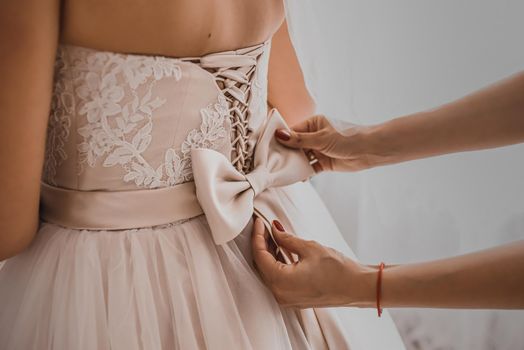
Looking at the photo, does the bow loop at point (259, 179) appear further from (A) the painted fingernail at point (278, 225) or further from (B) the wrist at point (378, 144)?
(B) the wrist at point (378, 144)

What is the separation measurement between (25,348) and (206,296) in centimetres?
24

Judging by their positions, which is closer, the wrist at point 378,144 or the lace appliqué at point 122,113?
the lace appliqué at point 122,113

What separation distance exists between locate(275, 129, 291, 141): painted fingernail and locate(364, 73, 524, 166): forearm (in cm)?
13

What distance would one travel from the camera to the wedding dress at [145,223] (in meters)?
0.69

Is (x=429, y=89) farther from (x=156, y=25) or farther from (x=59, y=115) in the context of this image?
(x=59, y=115)

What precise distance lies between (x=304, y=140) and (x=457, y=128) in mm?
241

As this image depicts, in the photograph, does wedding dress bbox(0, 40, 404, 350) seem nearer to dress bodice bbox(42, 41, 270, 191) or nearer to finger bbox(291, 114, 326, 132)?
dress bodice bbox(42, 41, 270, 191)

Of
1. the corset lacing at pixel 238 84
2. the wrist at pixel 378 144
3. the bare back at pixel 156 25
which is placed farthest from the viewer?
the wrist at pixel 378 144

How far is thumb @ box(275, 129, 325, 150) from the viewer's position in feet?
2.94

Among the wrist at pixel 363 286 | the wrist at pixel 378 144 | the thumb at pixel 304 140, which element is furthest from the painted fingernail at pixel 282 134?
the wrist at pixel 363 286

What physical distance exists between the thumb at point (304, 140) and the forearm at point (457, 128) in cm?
8

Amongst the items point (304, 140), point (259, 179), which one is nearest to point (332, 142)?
point (304, 140)

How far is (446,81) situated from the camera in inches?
31.4

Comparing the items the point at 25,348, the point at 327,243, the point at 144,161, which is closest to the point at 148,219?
the point at 144,161
